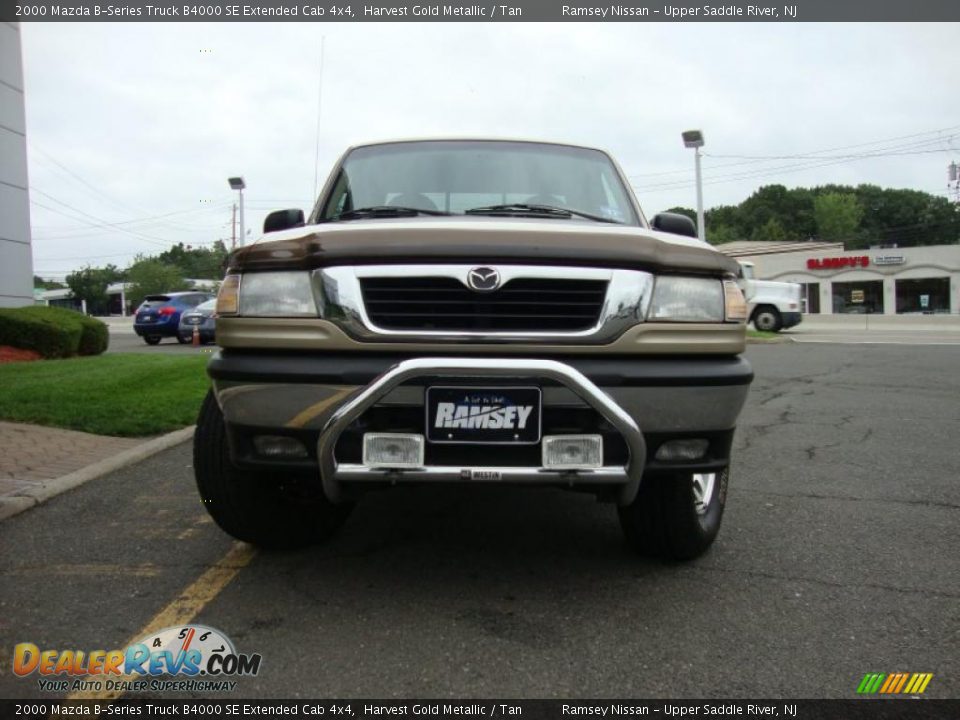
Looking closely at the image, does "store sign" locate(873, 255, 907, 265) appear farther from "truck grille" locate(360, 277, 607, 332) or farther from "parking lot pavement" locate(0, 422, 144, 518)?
"truck grille" locate(360, 277, 607, 332)

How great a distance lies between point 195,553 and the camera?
329 cm

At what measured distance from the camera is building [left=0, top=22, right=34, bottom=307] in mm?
12156

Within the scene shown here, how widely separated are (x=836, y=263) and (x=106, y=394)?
1864 inches

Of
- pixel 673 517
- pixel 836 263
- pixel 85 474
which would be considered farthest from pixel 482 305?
pixel 836 263

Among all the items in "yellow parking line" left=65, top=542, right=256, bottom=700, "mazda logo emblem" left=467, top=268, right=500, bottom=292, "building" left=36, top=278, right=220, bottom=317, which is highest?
"building" left=36, top=278, right=220, bottom=317

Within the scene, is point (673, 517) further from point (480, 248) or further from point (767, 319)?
point (767, 319)

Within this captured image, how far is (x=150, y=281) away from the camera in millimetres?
68688

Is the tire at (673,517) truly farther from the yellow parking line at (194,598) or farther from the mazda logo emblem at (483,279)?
the yellow parking line at (194,598)

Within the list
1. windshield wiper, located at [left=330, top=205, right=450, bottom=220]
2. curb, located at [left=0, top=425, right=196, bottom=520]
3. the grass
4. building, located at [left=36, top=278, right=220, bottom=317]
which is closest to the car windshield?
windshield wiper, located at [left=330, top=205, right=450, bottom=220]

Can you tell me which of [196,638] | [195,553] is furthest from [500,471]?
[195,553]

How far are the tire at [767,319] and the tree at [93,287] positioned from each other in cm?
8280

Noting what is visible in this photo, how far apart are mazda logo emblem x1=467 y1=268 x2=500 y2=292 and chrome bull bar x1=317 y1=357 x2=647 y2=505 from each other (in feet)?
0.86
